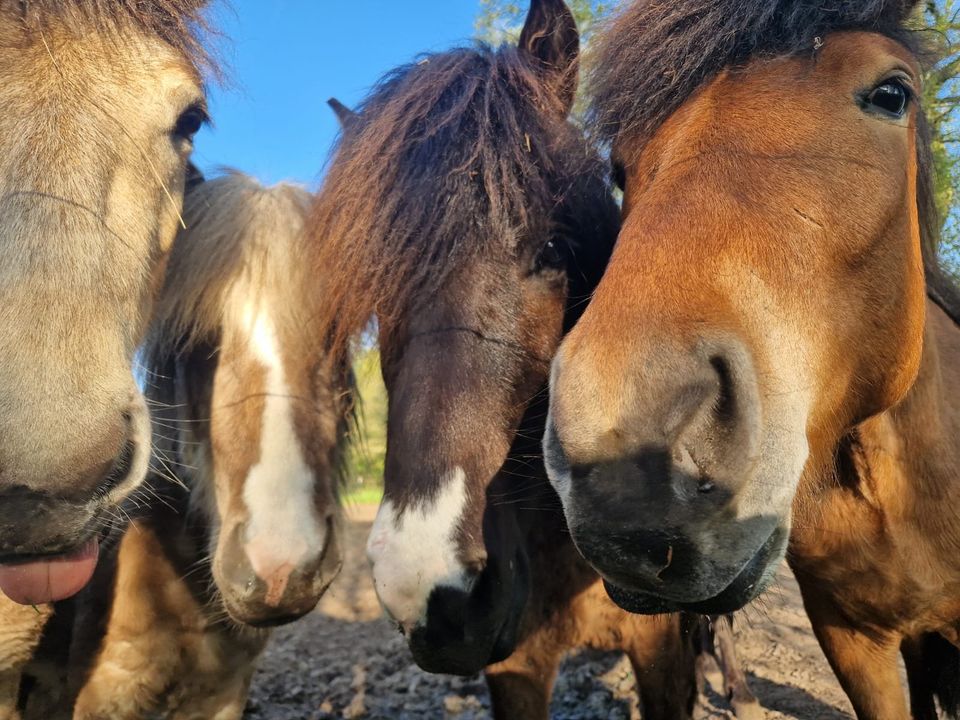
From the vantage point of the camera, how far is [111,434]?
6.04 feet

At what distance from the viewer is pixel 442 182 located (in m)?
2.38

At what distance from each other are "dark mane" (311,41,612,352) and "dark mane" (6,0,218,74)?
70 centimetres

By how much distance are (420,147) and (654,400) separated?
1549 mm

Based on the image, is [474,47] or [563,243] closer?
[563,243]

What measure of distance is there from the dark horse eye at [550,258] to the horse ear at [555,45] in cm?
72

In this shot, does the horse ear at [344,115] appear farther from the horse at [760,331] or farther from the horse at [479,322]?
the horse at [760,331]

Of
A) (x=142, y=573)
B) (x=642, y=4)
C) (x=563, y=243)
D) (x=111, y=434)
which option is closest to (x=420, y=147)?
(x=563, y=243)

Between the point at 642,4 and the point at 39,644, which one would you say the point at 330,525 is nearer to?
the point at 39,644

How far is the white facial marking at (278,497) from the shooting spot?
2.41 meters

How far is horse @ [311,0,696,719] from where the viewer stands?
77.7 inches

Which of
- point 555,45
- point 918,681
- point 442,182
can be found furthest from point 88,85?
point 918,681

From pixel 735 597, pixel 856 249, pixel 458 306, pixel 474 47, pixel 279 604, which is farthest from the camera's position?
pixel 474 47

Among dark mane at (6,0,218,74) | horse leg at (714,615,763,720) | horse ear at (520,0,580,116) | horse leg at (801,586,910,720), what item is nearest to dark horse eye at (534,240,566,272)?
horse ear at (520,0,580,116)

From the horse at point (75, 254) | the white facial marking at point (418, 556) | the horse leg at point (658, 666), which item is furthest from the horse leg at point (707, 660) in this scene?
the horse at point (75, 254)
